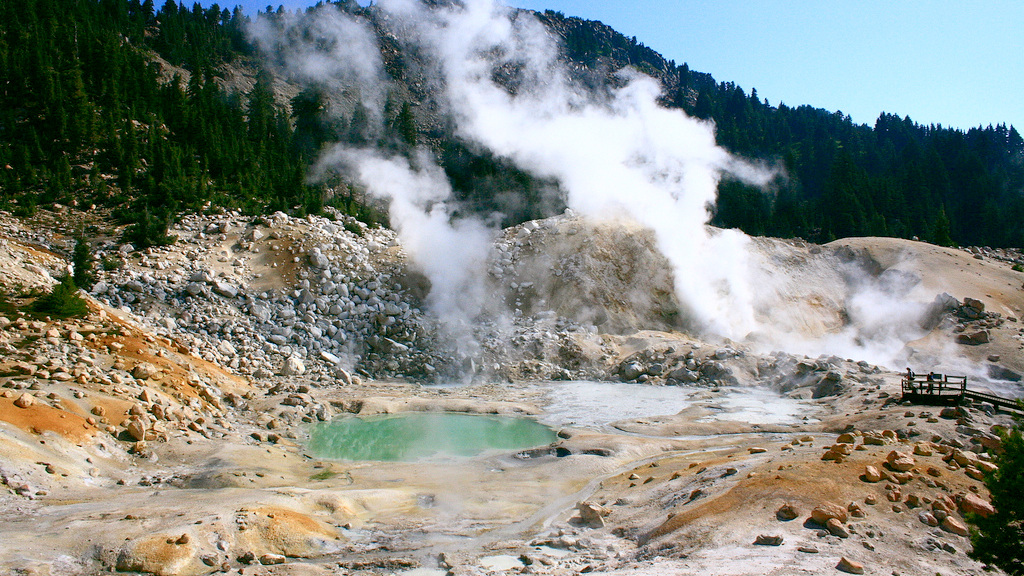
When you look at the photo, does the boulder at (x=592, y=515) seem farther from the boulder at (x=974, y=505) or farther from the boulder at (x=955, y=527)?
the boulder at (x=974, y=505)

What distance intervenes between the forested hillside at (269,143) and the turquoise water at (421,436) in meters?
14.6

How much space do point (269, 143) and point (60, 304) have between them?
A: 34.9m

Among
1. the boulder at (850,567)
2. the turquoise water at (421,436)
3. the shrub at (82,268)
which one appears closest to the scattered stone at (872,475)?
the boulder at (850,567)

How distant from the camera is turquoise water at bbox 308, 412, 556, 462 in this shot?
1470cm

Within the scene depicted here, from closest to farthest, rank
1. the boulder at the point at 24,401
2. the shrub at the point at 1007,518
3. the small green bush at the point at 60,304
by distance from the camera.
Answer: the shrub at the point at 1007,518, the boulder at the point at 24,401, the small green bush at the point at 60,304

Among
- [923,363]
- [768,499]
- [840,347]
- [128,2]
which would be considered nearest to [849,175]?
[840,347]

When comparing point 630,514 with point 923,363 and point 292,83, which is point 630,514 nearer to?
point 923,363

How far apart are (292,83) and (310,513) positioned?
6711 centimetres

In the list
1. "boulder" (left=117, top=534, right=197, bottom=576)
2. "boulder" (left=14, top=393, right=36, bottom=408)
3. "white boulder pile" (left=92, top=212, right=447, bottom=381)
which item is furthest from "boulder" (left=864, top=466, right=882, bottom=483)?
"white boulder pile" (left=92, top=212, right=447, bottom=381)

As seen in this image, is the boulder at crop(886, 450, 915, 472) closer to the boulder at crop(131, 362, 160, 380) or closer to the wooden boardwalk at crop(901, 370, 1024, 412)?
the wooden boardwalk at crop(901, 370, 1024, 412)

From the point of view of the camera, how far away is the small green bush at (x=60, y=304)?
16062 mm

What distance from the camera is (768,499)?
863 centimetres

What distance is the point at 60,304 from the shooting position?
16.2 m

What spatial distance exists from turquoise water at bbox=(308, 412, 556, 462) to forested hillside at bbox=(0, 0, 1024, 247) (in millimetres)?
14556
